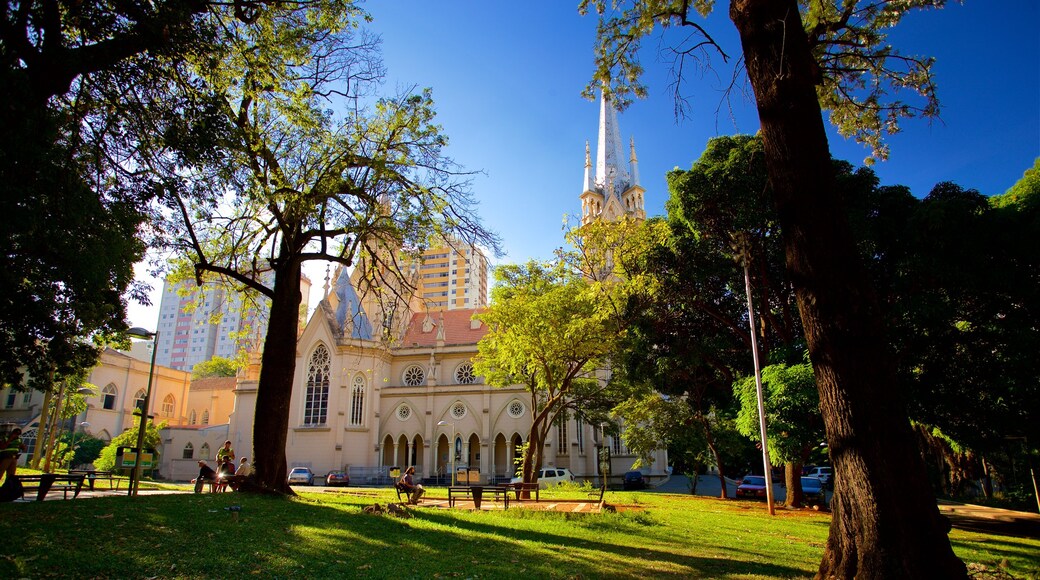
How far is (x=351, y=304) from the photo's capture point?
148 feet

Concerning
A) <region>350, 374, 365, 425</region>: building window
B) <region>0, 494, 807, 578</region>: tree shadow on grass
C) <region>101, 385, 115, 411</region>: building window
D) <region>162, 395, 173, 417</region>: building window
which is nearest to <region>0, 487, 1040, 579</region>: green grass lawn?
<region>0, 494, 807, 578</region>: tree shadow on grass

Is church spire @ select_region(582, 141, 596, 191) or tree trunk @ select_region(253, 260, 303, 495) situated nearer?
tree trunk @ select_region(253, 260, 303, 495)

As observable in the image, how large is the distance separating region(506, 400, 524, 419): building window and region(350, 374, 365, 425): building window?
1072 centimetres

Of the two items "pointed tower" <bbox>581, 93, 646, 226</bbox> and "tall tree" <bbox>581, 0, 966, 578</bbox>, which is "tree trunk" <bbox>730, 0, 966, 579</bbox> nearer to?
"tall tree" <bbox>581, 0, 966, 578</bbox>

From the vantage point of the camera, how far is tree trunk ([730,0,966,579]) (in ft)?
15.8

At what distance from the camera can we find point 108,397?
48.2m

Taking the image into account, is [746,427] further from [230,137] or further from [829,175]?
[230,137]

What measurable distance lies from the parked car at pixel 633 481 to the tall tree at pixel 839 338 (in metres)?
31.5

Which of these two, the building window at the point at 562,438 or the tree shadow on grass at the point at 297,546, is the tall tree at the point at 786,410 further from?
the building window at the point at 562,438

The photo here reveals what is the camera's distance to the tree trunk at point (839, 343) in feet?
15.8

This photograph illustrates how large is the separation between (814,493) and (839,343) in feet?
76.2

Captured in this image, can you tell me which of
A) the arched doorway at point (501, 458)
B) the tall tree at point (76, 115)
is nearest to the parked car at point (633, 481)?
the arched doorway at point (501, 458)

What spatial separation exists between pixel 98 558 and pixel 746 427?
16365 millimetres

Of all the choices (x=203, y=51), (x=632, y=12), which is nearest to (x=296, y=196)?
(x=203, y=51)
